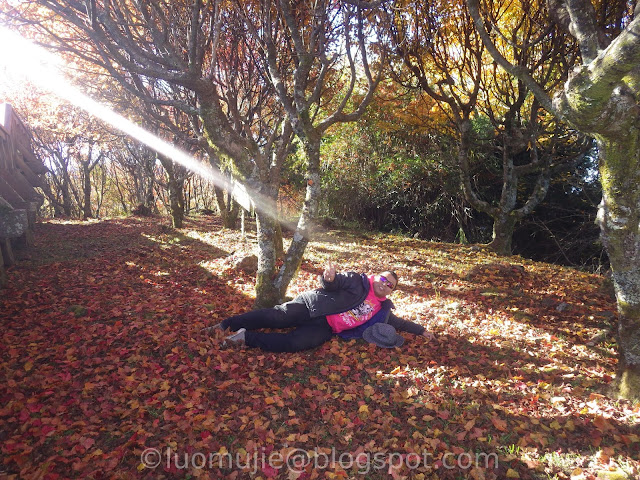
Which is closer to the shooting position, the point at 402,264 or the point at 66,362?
the point at 66,362

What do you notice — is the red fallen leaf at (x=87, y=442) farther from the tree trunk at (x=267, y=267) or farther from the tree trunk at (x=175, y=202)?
the tree trunk at (x=175, y=202)

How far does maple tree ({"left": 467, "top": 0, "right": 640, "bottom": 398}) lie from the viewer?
310 cm

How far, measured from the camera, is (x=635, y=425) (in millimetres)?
3311

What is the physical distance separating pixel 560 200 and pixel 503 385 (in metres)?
11.0

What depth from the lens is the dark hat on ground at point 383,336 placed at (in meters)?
4.90

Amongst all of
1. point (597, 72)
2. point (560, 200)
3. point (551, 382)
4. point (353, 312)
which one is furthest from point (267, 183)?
point (560, 200)

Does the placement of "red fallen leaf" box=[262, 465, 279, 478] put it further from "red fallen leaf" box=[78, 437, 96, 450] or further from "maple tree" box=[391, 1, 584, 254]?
"maple tree" box=[391, 1, 584, 254]

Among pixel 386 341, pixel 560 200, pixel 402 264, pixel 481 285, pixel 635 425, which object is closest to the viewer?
pixel 635 425

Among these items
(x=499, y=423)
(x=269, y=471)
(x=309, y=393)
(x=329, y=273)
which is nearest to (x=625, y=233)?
(x=499, y=423)

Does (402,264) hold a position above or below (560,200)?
below

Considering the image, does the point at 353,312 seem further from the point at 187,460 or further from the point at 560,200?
the point at 560,200

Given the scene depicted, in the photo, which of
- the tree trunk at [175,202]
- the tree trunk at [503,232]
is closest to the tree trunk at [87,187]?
the tree trunk at [175,202]

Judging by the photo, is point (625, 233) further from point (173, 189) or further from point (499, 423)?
point (173, 189)

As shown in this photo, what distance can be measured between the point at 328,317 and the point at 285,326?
61cm
